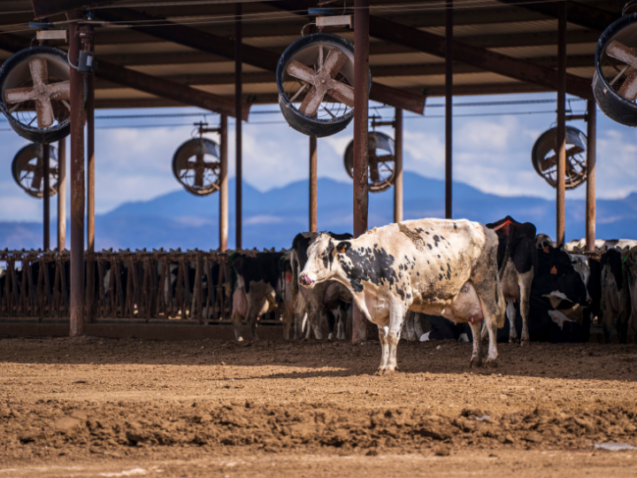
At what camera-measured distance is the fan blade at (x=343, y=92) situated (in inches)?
556

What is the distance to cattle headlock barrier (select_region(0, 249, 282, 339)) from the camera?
16.0 m

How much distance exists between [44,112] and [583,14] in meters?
11.5

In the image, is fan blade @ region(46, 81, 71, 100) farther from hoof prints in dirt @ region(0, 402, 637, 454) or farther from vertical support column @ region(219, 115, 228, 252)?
hoof prints in dirt @ region(0, 402, 637, 454)

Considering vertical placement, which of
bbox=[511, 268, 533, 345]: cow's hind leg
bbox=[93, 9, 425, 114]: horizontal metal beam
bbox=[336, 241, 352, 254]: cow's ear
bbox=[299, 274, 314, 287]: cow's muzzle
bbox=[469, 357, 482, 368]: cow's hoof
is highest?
bbox=[93, 9, 425, 114]: horizontal metal beam

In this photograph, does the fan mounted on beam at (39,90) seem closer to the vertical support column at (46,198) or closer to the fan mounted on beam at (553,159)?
the vertical support column at (46,198)

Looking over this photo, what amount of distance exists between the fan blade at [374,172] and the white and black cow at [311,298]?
1111 centimetres

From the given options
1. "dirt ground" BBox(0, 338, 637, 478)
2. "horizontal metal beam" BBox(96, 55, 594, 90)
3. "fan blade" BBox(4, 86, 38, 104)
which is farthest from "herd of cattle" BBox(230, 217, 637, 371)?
"horizontal metal beam" BBox(96, 55, 594, 90)

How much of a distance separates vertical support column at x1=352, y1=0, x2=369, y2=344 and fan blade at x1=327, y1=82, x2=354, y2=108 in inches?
38.6

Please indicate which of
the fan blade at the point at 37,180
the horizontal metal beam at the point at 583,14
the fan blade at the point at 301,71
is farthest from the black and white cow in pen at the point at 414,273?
the fan blade at the point at 37,180

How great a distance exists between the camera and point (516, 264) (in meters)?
12.9

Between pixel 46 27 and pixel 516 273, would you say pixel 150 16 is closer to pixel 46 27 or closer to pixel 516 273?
pixel 46 27

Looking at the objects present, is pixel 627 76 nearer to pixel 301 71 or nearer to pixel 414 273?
pixel 301 71

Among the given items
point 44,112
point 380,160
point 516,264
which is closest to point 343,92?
point 516,264

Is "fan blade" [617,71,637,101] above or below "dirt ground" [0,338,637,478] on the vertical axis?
above
